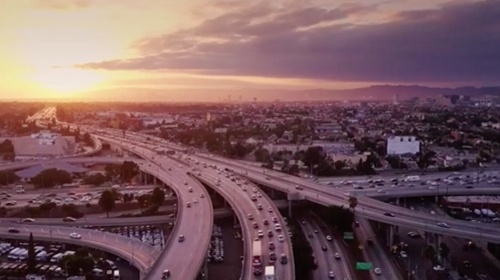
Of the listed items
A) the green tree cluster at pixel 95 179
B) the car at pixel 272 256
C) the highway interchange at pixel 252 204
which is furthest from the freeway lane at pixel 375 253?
the green tree cluster at pixel 95 179

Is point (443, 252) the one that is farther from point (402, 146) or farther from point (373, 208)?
point (402, 146)

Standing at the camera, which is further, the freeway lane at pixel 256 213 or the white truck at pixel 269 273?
the freeway lane at pixel 256 213

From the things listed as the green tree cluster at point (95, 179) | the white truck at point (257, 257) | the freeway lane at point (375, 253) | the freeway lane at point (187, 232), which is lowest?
the freeway lane at point (375, 253)

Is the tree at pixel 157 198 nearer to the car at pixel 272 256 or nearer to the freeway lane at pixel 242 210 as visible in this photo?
the freeway lane at pixel 242 210

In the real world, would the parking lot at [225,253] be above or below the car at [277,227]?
below

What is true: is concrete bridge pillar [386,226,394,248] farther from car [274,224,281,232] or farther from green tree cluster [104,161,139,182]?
green tree cluster [104,161,139,182]

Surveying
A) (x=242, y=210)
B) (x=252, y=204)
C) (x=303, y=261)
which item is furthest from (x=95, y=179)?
(x=303, y=261)
